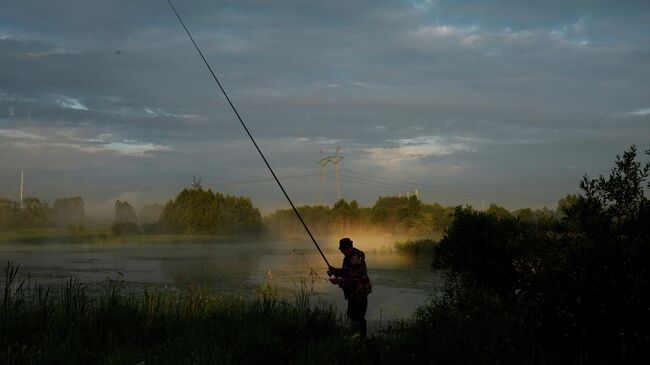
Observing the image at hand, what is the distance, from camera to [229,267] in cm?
3053

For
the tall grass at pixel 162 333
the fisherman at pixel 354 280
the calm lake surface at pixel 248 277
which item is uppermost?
the fisherman at pixel 354 280

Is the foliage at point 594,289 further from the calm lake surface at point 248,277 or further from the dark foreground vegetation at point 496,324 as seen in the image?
the calm lake surface at point 248,277

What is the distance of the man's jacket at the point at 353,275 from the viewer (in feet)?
30.5

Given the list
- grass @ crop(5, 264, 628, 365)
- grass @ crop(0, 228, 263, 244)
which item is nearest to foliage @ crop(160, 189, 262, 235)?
grass @ crop(0, 228, 263, 244)

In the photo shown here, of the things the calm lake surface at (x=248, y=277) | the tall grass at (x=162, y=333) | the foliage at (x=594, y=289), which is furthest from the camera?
the calm lake surface at (x=248, y=277)

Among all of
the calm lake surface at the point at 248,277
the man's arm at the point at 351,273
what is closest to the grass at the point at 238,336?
the man's arm at the point at 351,273

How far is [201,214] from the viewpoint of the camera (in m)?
74.7

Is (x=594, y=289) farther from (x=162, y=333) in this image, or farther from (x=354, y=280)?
(x=162, y=333)

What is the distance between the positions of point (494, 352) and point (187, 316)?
543cm

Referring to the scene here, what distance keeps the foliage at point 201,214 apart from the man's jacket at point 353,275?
218ft

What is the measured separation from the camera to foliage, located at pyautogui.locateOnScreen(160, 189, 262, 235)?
74375 mm

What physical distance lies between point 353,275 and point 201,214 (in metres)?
67.5

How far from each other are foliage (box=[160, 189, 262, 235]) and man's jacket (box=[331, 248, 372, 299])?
6652 cm

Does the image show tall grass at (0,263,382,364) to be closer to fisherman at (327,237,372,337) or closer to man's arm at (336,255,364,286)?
fisherman at (327,237,372,337)
